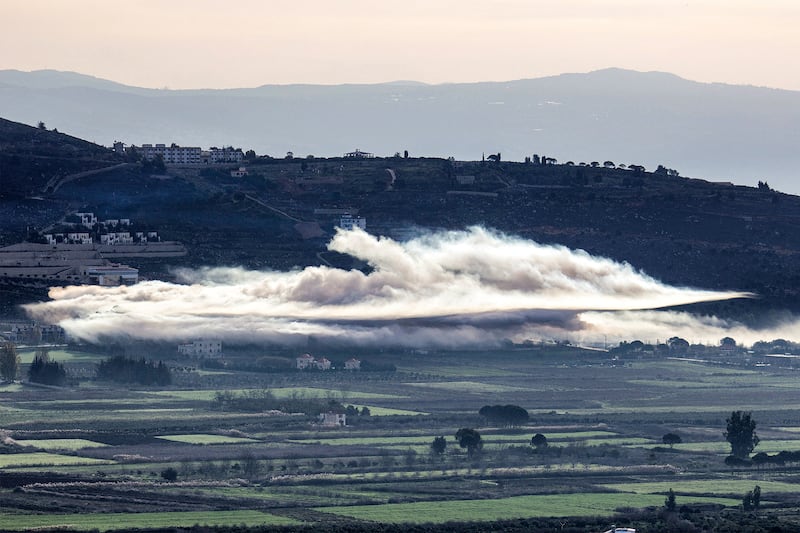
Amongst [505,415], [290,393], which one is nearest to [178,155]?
[290,393]

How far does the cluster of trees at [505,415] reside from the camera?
112 meters

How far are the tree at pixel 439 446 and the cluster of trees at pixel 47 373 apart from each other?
2988 cm

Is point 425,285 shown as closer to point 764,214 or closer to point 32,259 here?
point 32,259

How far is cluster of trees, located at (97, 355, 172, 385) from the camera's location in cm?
12612

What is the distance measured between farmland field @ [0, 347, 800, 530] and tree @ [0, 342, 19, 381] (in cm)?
96

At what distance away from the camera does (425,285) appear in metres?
138

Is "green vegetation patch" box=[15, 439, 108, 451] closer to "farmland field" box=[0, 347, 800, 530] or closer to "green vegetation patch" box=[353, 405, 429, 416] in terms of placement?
"farmland field" box=[0, 347, 800, 530]

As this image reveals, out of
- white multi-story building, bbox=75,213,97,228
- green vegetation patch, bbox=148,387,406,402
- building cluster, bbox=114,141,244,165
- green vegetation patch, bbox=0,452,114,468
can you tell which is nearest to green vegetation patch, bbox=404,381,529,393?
green vegetation patch, bbox=148,387,406,402

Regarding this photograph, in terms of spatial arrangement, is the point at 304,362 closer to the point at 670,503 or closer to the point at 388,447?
the point at 388,447

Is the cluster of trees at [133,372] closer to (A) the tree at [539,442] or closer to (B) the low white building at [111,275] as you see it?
(B) the low white building at [111,275]

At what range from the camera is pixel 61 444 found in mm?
102062

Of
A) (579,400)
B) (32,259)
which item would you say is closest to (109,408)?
(579,400)

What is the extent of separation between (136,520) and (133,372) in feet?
148

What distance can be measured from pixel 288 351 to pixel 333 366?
292 centimetres
